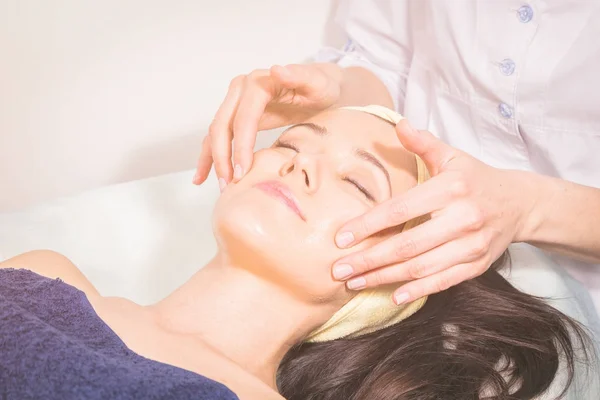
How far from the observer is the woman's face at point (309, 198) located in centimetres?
112

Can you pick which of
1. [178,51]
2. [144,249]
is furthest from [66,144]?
[144,249]

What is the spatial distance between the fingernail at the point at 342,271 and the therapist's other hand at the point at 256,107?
249 millimetres

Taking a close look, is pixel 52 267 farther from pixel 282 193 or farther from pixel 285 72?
pixel 285 72

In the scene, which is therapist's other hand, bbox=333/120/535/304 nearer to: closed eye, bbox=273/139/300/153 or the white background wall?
closed eye, bbox=273/139/300/153

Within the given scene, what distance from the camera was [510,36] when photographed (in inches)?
53.6

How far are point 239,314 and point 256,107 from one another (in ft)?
1.20

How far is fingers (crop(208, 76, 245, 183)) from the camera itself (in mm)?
1251

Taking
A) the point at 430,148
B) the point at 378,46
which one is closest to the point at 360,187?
the point at 430,148

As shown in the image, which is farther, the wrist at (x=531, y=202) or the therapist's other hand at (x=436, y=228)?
the wrist at (x=531, y=202)

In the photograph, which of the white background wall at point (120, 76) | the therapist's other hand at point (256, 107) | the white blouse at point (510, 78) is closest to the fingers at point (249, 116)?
the therapist's other hand at point (256, 107)

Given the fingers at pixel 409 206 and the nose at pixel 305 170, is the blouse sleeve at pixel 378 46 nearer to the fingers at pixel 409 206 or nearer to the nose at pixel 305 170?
the nose at pixel 305 170

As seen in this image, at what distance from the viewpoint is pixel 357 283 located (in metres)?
1.10

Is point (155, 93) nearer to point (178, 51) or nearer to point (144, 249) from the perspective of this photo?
point (178, 51)

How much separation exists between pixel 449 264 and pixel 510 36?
56cm
